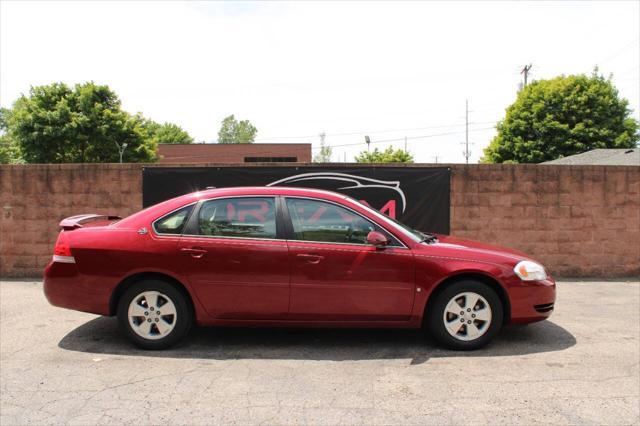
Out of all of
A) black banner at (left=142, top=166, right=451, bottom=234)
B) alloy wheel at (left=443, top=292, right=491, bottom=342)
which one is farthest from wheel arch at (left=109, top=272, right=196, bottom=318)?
black banner at (left=142, top=166, right=451, bottom=234)

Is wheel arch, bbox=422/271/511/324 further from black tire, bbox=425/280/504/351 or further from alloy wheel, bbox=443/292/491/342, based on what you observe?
alloy wheel, bbox=443/292/491/342

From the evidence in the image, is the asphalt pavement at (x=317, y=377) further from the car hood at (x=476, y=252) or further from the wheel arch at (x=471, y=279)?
the car hood at (x=476, y=252)

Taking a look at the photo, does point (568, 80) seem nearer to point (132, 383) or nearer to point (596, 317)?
point (596, 317)

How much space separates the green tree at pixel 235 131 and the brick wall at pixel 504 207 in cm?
9484

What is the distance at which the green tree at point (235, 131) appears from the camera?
10138cm

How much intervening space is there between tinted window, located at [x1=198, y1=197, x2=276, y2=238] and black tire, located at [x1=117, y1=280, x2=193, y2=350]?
2.06 feet

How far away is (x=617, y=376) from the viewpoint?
3.97 metres

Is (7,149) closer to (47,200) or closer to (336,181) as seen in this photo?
(47,200)

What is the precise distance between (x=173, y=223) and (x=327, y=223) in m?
1.50

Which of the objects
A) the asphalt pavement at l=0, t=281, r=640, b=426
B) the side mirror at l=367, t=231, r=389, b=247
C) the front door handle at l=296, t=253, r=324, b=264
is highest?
the side mirror at l=367, t=231, r=389, b=247

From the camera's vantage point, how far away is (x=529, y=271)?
182 inches

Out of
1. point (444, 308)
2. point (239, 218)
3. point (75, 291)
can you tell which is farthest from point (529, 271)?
point (75, 291)

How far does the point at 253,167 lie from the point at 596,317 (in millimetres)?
5332

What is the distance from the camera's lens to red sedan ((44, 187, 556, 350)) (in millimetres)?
4453
